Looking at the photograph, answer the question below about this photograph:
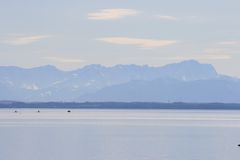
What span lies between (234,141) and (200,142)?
5.16 m

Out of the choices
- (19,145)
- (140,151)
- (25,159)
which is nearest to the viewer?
(25,159)

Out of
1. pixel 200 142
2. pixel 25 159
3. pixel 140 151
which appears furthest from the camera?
pixel 200 142

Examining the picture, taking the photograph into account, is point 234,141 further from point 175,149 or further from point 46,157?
point 46,157

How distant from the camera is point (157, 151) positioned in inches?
2840

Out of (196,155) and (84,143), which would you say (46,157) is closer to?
(196,155)

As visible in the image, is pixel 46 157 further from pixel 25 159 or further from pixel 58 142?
A: pixel 58 142

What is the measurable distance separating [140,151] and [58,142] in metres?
16.1

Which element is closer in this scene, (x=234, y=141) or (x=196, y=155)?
(x=196, y=155)

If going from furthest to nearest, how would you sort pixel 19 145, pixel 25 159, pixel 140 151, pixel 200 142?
pixel 200 142, pixel 19 145, pixel 140 151, pixel 25 159

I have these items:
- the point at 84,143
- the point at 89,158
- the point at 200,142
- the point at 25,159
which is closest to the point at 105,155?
the point at 89,158

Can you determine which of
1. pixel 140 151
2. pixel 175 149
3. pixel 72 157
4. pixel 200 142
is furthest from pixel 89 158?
pixel 200 142

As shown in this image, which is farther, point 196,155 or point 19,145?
point 19,145

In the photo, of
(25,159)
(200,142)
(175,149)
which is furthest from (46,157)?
(200,142)

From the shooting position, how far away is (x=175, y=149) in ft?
248
